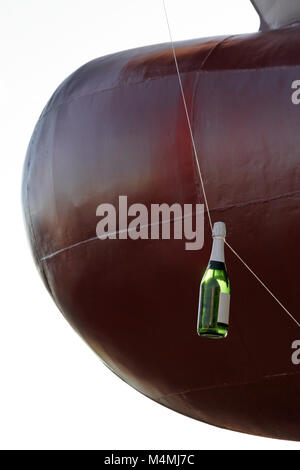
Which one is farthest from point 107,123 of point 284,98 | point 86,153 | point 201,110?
point 284,98

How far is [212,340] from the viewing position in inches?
→ 442

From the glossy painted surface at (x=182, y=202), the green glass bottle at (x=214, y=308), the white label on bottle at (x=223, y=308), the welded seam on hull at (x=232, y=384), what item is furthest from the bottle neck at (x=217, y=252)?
the welded seam on hull at (x=232, y=384)

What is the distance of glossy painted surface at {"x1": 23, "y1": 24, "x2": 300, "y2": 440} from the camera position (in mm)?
10609

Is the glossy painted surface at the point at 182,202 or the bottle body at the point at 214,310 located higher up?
the glossy painted surface at the point at 182,202

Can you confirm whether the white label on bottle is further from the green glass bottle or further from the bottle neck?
the bottle neck

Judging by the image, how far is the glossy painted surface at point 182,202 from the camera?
1061 centimetres

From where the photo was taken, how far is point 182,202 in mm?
10984

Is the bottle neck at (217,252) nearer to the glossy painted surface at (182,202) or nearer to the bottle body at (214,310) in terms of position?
the bottle body at (214,310)

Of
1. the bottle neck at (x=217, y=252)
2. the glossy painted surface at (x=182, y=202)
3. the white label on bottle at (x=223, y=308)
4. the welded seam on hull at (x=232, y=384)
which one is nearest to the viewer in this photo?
the white label on bottle at (x=223, y=308)

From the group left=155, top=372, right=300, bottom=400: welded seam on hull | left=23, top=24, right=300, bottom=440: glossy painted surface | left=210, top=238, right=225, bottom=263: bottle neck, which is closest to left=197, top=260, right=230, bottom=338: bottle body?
left=210, top=238, right=225, bottom=263: bottle neck

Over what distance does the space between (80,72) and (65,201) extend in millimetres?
1572

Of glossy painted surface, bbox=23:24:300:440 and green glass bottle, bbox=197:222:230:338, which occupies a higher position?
glossy painted surface, bbox=23:24:300:440

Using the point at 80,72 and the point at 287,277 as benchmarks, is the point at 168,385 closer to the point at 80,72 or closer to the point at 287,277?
the point at 287,277

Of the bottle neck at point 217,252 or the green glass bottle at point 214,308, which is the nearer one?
the green glass bottle at point 214,308
